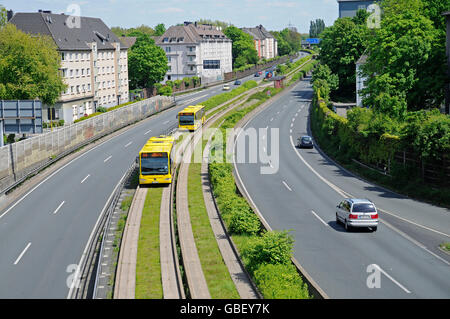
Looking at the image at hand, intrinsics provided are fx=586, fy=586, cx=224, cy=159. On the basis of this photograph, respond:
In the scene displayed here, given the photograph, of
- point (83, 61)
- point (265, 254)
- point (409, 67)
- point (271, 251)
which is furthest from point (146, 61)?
point (271, 251)

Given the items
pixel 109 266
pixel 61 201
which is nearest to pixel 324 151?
pixel 61 201

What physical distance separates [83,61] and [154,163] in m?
Answer: 66.7

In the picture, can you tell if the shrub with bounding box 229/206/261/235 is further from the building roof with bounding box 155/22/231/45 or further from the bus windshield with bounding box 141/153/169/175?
the building roof with bounding box 155/22/231/45

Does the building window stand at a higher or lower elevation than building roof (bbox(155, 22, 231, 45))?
lower

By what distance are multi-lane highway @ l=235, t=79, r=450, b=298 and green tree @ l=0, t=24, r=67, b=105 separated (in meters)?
32.7

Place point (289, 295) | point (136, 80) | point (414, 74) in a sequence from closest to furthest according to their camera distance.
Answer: point (289, 295), point (414, 74), point (136, 80)

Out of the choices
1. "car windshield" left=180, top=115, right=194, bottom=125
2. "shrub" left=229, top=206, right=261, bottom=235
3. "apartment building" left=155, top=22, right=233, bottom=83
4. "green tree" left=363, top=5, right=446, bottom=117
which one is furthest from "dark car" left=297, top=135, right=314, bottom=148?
"apartment building" left=155, top=22, right=233, bottom=83

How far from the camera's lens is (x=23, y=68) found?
255ft

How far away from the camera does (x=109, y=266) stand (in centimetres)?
2956

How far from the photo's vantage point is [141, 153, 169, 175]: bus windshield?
46438 millimetres

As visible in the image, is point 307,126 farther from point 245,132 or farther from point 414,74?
point 414,74

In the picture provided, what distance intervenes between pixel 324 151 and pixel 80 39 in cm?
5909

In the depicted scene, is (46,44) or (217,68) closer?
(46,44)

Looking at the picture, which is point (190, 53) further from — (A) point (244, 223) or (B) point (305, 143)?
(A) point (244, 223)
